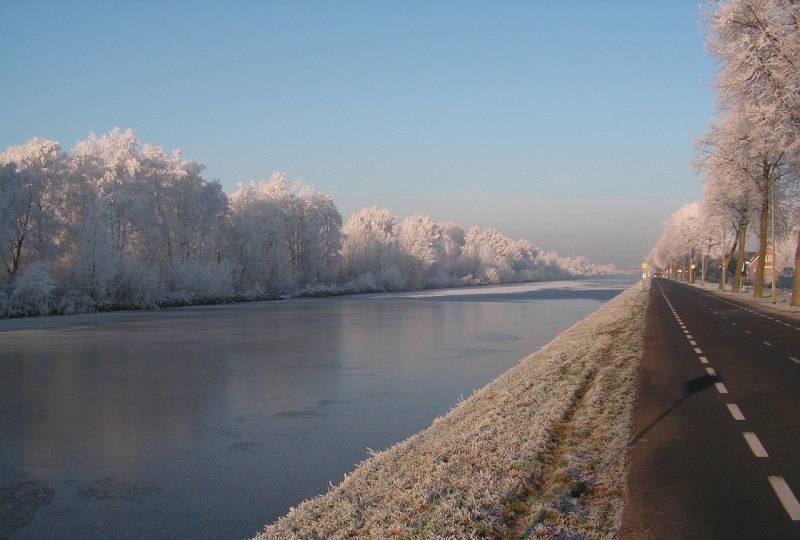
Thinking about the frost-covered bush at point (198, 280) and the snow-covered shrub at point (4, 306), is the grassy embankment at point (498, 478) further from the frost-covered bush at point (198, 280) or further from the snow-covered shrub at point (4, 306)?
the frost-covered bush at point (198, 280)

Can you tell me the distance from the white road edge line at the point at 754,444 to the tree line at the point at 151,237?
42733 mm

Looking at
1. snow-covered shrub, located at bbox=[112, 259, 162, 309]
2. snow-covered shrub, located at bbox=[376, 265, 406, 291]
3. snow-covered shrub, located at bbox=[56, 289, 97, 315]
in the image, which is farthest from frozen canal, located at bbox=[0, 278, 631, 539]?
snow-covered shrub, located at bbox=[376, 265, 406, 291]

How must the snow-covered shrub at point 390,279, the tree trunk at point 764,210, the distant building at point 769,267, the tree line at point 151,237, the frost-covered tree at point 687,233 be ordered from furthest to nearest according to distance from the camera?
the snow-covered shrub at point 390,279 < the frost-covered tree at point 687,233 < the tree line at point 151,237 < the distant building at point 769,267 < the tree trunk at point 764,210

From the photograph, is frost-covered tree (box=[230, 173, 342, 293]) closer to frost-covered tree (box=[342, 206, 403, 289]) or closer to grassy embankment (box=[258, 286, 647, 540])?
frost-covered tree (box=[342, 206, 403, 289])

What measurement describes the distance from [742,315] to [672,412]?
23.1 meters

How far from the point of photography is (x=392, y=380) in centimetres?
1512

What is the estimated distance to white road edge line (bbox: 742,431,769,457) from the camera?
23.3ft

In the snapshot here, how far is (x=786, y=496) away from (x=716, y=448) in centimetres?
164

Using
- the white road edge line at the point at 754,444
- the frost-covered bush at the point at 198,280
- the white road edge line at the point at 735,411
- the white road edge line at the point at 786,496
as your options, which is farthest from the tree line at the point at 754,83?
the frost-covered bush at the point at 198,280

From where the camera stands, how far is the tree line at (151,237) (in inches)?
1774

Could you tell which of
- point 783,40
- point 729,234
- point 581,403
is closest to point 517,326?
point 783,40

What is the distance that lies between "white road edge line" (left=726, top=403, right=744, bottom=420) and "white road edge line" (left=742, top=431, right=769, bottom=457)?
924mm

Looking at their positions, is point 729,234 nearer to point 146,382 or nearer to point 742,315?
point 742,315

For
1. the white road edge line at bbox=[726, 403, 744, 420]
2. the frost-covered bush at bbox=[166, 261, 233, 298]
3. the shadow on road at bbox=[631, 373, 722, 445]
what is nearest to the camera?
the shadow on road at bbox=[631, 373, 722, 445]
